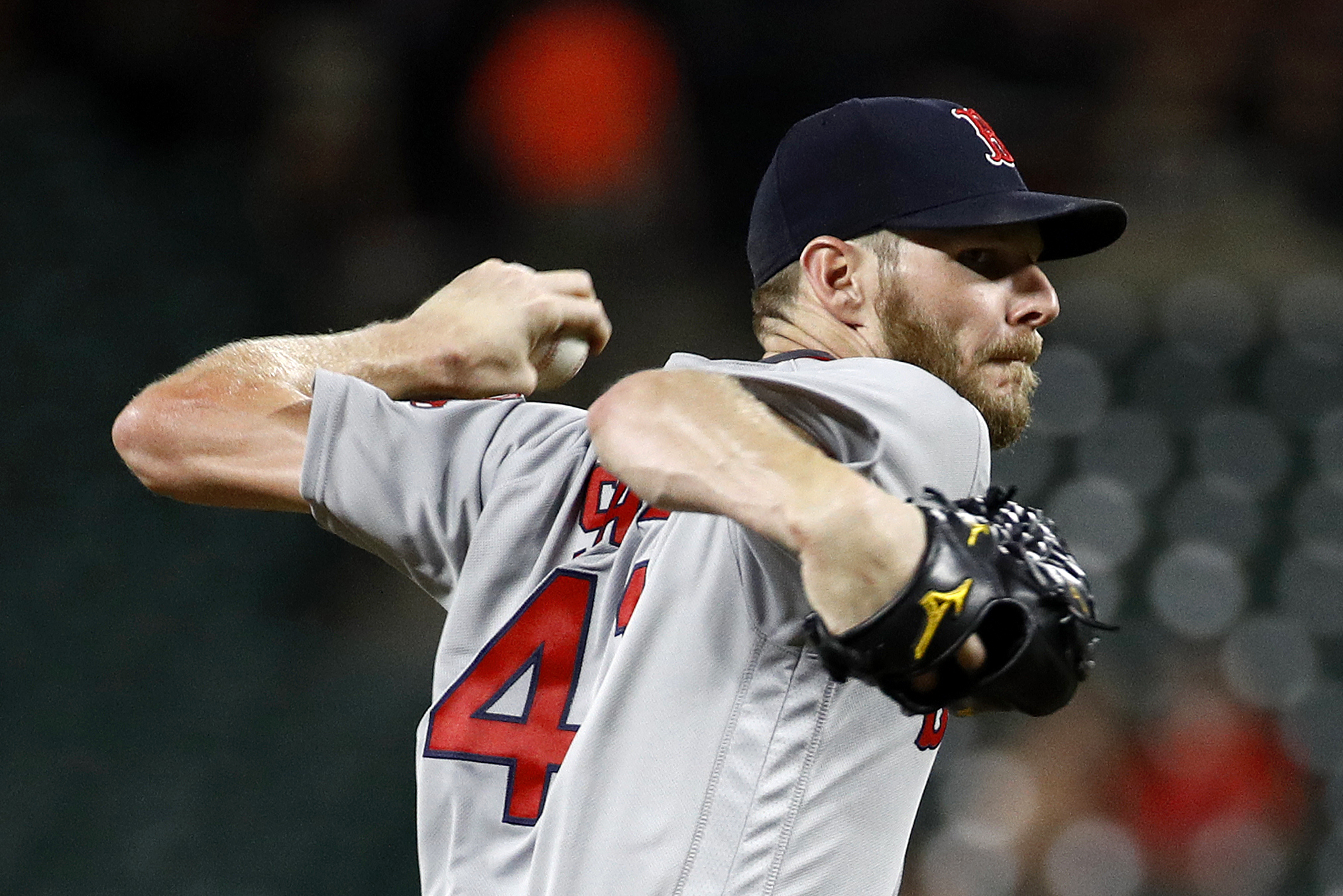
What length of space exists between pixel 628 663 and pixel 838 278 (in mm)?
618

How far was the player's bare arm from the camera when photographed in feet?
5.49

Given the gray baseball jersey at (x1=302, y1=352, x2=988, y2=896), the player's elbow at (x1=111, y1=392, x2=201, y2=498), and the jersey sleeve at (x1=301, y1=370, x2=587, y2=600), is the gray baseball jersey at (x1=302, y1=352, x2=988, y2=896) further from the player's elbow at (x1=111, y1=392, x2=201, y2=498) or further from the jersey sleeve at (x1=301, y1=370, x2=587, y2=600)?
the player's elbow at (x1=111, y1=392, x2=201, y2=498)

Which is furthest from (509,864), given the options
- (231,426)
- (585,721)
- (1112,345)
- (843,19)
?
(843,19)

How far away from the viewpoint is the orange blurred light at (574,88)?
17.3 feet

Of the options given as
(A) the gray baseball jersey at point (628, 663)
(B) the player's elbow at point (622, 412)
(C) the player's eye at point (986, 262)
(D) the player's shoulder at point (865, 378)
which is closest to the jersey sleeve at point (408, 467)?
(A) the gray baseball jersey at point (628, 663)

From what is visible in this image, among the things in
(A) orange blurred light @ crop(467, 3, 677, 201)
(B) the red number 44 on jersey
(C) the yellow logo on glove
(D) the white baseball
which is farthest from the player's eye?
(A) orange blurred light @ crop(467, 3, 677, 201)

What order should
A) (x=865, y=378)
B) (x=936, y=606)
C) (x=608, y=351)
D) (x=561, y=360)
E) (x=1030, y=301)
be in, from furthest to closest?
1. (x=608, y=351)
2. (x=561, y=360)
3. (x=1030, y=301)
4. (x=865, y=378)
5. (x=936, y=606)

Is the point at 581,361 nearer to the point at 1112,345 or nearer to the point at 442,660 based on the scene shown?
the point at 442,660

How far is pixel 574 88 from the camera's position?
5320 millimetres

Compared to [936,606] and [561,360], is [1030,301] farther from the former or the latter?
[936,606]

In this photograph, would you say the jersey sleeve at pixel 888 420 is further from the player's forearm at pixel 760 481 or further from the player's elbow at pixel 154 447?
the player's elbow at pixel 154 447

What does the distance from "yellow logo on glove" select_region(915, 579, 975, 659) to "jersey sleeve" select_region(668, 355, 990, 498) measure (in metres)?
0.19

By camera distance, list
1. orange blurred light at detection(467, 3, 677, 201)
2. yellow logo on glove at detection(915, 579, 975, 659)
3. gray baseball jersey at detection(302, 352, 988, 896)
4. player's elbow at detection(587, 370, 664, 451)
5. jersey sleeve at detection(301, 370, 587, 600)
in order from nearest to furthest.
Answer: yellow logo on glove at detection(915, 579, 975, 659)
player's elbow at detection(587, 370, 664, 451)
gray baseball jersey at detection(302, 352, 988, 896)
jersey sleeve at detection(301, 370, 587, 600)
orange blurred light at detection(467, 3, 677, 201)

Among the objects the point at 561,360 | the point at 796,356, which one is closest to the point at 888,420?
the point at 796,356
